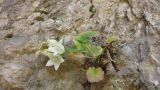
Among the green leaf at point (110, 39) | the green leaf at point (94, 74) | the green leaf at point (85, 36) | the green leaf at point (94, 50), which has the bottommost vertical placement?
the green leaf at point (94, 74)

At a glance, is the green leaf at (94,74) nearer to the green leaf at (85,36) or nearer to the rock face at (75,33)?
the rock face at (75,33)

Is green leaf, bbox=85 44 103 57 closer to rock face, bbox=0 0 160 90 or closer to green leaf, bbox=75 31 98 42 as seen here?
green leaf, bbox=75 31 98 42

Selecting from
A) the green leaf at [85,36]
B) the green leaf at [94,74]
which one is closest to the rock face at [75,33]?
the green leaf at [94,74]

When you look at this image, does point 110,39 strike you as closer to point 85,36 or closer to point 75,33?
point 85,36

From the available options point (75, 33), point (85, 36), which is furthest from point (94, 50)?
point (75, 33)

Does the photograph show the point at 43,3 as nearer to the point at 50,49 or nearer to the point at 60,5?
the point at 60,5

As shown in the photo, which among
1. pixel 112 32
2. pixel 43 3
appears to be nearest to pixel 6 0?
pixel 43 3
